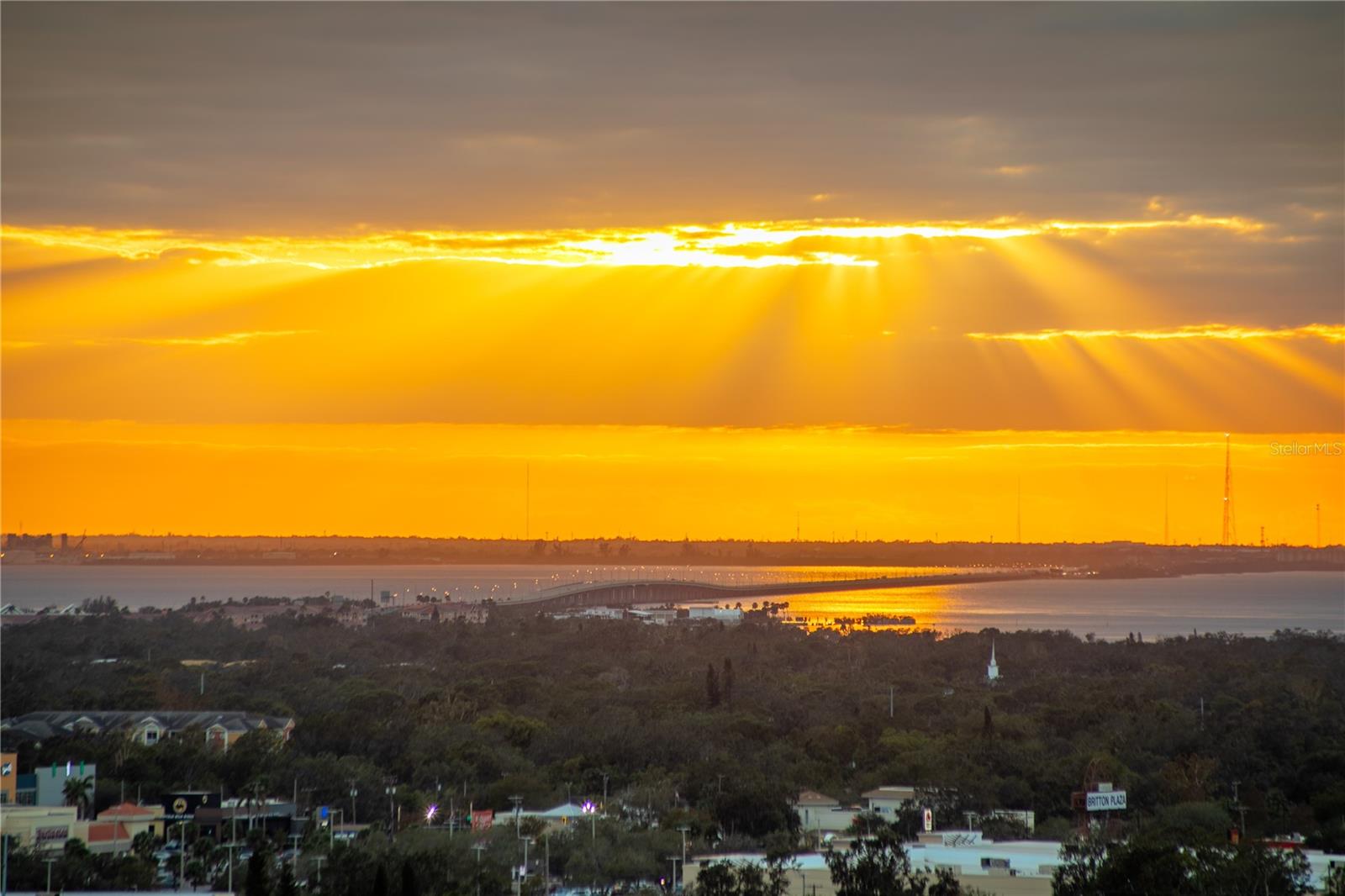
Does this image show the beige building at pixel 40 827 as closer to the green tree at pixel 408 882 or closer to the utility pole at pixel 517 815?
the green tree at pixel 408 882

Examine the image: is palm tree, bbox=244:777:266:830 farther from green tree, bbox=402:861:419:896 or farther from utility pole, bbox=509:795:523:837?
green tree, bbox=402:861:419:896

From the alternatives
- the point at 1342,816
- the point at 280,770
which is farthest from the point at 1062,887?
the point at 280,770

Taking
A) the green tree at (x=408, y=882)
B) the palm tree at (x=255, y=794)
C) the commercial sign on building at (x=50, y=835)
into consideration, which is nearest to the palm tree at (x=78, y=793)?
the palm tree at (x=255, y=794)

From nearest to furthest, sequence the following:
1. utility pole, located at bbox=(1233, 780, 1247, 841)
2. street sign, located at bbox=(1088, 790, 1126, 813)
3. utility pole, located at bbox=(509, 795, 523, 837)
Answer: utility pole, located at bbox=(509, 795, 523, 837) → utility pole, located at bbox=(1233, 780, 1247, 841) → street sign, located at bbox=(1088, 790, 1126, 813)

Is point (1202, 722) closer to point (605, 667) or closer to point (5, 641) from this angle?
point (605, 667)

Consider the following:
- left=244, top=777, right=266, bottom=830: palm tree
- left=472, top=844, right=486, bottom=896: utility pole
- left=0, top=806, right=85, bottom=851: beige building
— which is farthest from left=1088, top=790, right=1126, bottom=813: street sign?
left=0, top=806, right=85, bottom=851: beige building

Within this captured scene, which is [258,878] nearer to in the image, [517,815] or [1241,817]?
[517,815]
